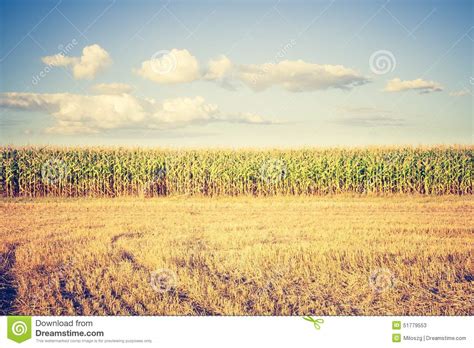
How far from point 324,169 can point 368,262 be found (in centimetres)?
1004

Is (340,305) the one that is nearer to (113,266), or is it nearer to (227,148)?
(113,266)

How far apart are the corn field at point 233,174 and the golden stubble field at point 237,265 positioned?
5.96 meters

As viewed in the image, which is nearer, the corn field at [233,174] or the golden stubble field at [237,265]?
the golden stubble field at [237,265]

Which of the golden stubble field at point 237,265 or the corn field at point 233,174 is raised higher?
the corn field at point 233,174

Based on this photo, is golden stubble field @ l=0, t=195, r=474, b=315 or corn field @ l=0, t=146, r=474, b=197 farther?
corn field @ l=0, t=146, r=474, b=197

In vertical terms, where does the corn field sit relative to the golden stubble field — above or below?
above

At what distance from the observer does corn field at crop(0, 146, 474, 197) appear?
49.4ft

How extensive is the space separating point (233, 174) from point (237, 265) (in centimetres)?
1013

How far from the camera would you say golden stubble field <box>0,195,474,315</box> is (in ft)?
14.4

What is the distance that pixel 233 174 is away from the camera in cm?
1562

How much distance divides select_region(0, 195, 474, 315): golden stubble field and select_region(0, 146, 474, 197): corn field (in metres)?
5.96

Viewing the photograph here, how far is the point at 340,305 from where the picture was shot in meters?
4.40

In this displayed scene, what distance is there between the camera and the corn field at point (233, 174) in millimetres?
15062
